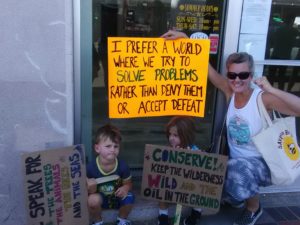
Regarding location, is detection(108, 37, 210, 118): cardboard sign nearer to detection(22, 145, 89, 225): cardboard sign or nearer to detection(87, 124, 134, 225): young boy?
detection(87, 124, 134, 225): young boy

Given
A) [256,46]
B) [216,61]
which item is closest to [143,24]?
[216,61]

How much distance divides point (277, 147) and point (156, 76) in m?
1.07

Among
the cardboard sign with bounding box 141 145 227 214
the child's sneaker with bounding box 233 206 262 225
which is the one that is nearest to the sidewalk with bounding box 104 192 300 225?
the child's sneaker with bounding box 233 206 262 225

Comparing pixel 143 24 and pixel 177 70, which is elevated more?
pixel 143 24

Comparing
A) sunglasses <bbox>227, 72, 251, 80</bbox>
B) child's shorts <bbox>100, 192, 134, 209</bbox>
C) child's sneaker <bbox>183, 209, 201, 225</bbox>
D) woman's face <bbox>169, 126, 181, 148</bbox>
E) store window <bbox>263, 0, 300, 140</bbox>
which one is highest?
store window <bbox>263, 0, 300, 140</bbox>

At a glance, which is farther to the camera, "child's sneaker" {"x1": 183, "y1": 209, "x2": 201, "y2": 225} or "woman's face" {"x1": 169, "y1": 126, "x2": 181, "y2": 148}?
"child's sneaker" {"x1": 183, "y1": 209, "x2": 201, "y2": 225}

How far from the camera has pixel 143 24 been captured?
3723 mm

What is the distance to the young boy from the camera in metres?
2.89

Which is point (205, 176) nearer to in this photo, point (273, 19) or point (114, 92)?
point (114, 92)

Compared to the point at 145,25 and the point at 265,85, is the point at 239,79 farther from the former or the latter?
the point at 145,25

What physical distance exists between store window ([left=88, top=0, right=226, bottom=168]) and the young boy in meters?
0.80

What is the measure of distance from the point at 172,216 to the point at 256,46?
1.65m

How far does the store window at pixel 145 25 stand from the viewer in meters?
3.43

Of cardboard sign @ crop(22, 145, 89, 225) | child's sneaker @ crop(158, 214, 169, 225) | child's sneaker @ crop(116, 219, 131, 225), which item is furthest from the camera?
child's sneaker @ crop(158, 214, 169, 225)
